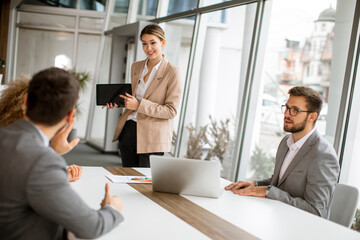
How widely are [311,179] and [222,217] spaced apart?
64cm

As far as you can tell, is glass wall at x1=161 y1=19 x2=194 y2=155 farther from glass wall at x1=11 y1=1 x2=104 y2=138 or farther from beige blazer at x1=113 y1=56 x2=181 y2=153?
glass wall at x1=11 y1=1 x2=104 y2=138

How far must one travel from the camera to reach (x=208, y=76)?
5594mm

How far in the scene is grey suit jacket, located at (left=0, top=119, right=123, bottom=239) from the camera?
1.19 meters

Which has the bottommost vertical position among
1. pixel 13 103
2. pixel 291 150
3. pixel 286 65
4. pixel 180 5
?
pixel 291 150

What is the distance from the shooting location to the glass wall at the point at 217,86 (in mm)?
4961

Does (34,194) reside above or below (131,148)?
above

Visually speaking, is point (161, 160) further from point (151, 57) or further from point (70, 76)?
point (151, 57)

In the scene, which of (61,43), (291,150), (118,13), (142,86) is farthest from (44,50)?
(291,150)

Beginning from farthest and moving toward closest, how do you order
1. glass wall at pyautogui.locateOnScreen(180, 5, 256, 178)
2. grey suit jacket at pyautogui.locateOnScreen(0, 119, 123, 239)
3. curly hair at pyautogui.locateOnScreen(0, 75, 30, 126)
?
glass wall at pyautogui.locateOnScreen(180, 5, 256, 178) → curly hair at pyautogui.locateOnScreen(0, 75, 30, 126) → grey suit jacket at pyautogui.locateOnScreen(0, 119, 123, 239)

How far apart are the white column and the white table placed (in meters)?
3.29

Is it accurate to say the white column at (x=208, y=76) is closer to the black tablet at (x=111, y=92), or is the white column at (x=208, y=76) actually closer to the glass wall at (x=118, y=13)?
the black tablet at (x=111, y=92)

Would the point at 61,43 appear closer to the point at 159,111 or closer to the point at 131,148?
the point at 131,148

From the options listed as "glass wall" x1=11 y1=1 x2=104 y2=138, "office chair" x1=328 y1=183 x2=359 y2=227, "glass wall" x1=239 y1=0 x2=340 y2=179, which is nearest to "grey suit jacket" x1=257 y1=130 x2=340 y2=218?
"office chair" x1=328 y1=183 x2=359 y2=227

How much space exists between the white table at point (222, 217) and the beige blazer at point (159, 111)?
830mm
